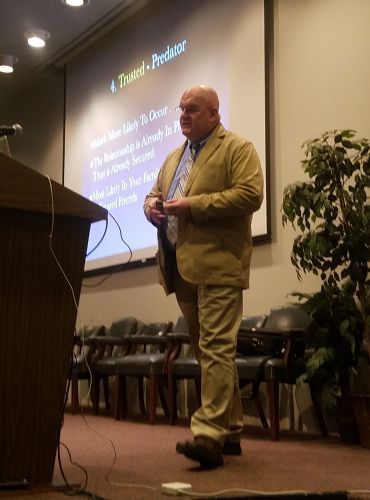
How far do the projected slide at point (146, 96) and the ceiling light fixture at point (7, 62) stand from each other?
586 millimetres

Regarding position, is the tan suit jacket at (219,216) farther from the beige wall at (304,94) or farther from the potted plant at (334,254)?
the beige wall at (304,94)

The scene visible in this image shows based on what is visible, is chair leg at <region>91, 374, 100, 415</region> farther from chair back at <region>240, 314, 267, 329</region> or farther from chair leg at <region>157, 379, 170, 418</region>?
chair back at <region>240, 314, 267, 329</region>

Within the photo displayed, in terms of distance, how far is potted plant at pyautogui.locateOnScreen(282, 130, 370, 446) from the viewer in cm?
335

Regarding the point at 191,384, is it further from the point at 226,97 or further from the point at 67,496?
the point at 67,496

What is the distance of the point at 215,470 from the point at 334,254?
1.48 meters

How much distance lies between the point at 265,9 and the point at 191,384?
2.79m

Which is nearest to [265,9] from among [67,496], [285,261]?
[285,261]

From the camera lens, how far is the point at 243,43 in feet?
16.0

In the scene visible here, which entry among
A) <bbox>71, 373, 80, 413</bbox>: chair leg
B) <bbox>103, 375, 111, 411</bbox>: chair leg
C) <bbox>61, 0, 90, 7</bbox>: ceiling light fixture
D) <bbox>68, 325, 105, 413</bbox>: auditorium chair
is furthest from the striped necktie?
<bbox>61, 0, 90, 7</bbox>: ceiling light fixture

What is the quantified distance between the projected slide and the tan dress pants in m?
2.05

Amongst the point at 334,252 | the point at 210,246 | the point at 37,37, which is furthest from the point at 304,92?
the point at 37,37

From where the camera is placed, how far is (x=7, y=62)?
7.11 m

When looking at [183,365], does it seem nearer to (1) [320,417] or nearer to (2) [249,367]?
(2) [249,367]

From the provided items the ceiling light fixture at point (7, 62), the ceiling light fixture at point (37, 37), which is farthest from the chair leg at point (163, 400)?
the ceiling light fixture at point (7, 62)
